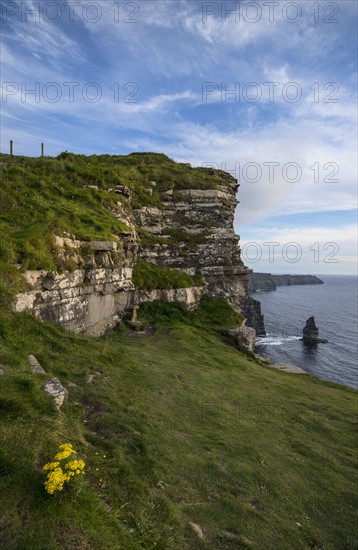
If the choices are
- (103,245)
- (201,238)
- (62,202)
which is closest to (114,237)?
(103,245)

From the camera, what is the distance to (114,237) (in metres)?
23.1

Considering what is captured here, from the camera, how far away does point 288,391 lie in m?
19.8

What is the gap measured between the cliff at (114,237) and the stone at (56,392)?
555 centimetres

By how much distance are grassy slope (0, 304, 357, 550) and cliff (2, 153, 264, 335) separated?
3.36m

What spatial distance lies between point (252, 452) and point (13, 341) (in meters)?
9.36

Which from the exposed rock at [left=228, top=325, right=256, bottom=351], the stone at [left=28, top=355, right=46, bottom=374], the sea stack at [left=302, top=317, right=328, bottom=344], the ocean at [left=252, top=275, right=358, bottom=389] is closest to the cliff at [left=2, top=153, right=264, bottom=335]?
the stone at [left=28, top=355, right=46, bottom=374]

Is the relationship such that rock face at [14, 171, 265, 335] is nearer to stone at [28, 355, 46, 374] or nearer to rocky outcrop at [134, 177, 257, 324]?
rocky outcrop at [134, 177, 257, 324]

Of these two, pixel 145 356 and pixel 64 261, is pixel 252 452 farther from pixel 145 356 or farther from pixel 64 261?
pixel 64 261

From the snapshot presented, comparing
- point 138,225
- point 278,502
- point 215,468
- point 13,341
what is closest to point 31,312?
point 13,341

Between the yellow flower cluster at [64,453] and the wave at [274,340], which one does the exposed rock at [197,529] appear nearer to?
the yellow flower cluster at [64,453]

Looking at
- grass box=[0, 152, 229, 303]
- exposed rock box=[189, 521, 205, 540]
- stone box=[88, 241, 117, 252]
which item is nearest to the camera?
exposed rock box=[189, 521, 205, 540]

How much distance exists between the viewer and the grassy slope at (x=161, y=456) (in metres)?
5.52

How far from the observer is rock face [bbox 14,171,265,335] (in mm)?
17000

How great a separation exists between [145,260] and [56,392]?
22569mm
